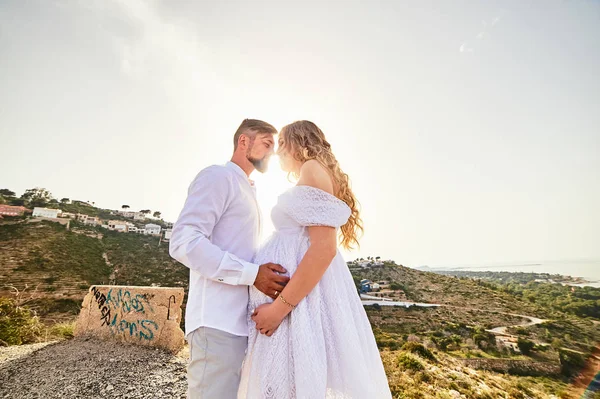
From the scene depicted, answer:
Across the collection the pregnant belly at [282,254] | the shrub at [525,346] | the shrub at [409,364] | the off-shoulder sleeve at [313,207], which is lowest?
the shrub at [525,346]

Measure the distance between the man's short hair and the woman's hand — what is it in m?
0.98

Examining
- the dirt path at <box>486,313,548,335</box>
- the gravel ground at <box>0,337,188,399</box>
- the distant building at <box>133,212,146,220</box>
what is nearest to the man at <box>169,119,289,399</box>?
the gravel ground at <box>0,337,188,399</box>

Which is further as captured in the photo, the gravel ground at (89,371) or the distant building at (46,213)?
the distant building at (46,213)

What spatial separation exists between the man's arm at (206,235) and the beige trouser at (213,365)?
0.83 feet

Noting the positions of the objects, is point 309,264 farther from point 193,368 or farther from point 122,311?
point 122,311

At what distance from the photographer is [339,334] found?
131 cm

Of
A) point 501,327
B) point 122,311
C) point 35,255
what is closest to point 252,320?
point 122,311

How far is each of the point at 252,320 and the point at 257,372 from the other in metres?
0.21

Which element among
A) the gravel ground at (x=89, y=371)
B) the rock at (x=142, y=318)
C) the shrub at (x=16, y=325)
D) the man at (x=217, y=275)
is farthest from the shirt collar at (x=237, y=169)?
the shrub at (x=16, y=325)

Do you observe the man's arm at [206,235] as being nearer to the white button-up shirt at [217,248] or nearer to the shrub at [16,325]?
the white button-up shirt at [217,248]

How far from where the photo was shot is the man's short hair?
70.1 inches

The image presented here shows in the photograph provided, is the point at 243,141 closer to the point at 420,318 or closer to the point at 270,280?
the point at 270,280

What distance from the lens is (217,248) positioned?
136 cm

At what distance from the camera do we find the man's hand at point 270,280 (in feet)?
4.35
